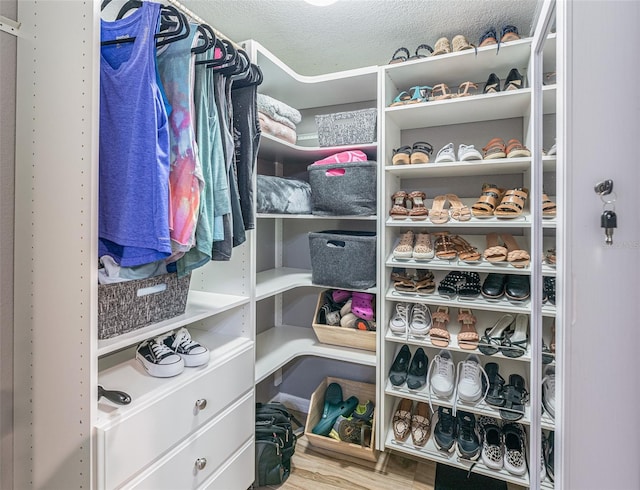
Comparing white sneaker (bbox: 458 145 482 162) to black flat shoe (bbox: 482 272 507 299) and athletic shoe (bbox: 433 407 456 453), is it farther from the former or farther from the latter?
athletic shoe (bbox: 433 407 456 453)

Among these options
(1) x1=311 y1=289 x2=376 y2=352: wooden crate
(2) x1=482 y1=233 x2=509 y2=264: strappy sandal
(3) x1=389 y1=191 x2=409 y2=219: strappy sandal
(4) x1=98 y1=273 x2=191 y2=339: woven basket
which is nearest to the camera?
(4) x1=98 y1=273 x2=191 y2=339: woven basket

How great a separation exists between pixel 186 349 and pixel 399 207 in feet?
3.96

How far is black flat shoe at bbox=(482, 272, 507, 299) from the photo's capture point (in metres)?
1.63

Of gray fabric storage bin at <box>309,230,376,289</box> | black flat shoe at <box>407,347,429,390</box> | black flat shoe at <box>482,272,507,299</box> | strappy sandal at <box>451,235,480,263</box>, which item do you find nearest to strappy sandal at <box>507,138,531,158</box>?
strappy sandal at <box>451,235,480,263</box>

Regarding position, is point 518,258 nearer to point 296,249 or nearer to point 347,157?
point 347,157

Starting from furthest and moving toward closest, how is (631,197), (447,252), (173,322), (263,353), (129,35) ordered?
(263,353) → (447,252) → (173,322) → (129,35) → (631,197)

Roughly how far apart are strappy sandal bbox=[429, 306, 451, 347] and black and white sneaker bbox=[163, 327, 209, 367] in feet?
3.60

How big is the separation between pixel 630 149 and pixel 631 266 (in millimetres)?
236

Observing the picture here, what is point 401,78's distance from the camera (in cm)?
185

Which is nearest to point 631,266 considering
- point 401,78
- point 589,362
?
point 589,362

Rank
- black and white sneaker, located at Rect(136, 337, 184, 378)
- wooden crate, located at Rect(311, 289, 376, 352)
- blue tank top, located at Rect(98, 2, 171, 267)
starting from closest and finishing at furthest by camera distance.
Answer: blue tank top, located at Rect(98, 2, 171, 267)
black and white sneaker, located at Rect(136, 337, 184, 378)
wooden crate, located at Rect(311, 289, 376, 352)

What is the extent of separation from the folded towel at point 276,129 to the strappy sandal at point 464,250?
104 centimetres

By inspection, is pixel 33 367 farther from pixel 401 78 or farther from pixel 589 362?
pixel 401 78

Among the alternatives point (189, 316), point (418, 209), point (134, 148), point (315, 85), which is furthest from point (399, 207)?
point (134, 148)
